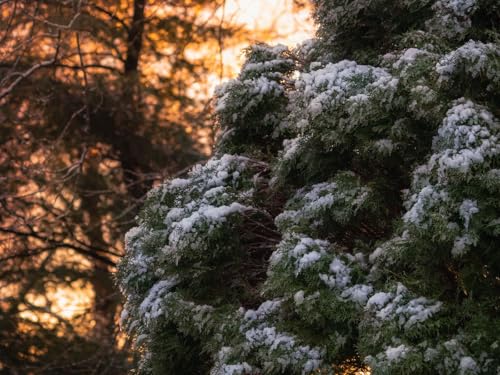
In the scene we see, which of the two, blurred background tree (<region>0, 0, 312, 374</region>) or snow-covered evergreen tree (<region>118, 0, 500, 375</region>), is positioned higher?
blurred background tree (<region>0, 0, 312, 374</region>)

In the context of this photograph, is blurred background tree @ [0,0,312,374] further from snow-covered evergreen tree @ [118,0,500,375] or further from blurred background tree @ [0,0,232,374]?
snow-covered evergreen tree @ [118,0,500,375]

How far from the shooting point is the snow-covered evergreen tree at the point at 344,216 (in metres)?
2.88

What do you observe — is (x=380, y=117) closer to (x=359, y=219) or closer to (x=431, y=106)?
(x=431, y=106)

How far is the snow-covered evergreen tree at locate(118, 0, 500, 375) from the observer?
2.88 meters

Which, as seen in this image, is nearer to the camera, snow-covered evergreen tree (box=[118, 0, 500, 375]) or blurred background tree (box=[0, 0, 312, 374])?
snow-covered evergreen tree (box=[118, 0, 500, 375])

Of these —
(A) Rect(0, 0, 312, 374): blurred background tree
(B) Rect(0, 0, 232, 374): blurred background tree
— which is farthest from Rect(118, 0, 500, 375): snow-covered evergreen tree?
(B) Rect(0, 0, 232, 374): blurred background tree

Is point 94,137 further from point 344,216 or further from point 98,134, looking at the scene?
point 344,216

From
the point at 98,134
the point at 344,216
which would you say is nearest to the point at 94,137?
the point at 98,134

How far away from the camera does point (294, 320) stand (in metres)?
3.50

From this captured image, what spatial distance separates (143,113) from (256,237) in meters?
6.09

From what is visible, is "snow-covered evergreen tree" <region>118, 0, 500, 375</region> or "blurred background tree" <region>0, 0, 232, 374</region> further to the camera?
"blurred background tree" <region>0, 0, 232, 374</region>

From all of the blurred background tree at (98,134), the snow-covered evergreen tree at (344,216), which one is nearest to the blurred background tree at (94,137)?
the blurred background tree at (98,134)

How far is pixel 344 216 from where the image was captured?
3463 mm

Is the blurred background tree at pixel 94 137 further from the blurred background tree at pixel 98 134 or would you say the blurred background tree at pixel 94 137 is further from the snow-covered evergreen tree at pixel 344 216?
the snow-covered evergreen tree at pixel 344 216
